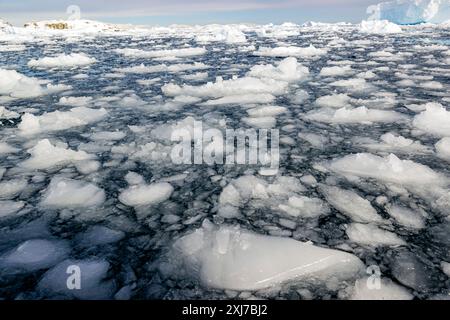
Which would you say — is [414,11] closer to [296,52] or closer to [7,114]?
[296,52]

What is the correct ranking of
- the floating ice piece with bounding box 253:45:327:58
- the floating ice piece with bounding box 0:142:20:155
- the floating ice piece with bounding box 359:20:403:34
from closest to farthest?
1. the floating ice piece with bounding box 0:142:20:155
2. the floating ice piece with bounding box 253:45:327:58
3. the floating ice piece with bounding box 359:20:403:34

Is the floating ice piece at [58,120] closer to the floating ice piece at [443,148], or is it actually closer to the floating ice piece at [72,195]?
the floating ice piece at [72,195]

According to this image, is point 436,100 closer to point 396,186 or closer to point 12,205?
point 396,186

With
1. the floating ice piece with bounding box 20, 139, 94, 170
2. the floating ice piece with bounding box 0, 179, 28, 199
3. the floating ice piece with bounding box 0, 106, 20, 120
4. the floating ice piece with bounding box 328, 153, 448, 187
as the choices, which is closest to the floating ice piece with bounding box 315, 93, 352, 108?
the floating ice piece with bounding box 328, 153, 448, 187

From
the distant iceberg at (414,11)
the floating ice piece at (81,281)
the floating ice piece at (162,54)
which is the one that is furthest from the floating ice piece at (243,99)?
the distant iceberg at (414,11)

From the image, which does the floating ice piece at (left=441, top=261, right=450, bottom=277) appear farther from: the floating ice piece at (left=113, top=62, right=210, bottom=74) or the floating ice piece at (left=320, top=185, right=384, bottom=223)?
the floating ice piece at (left=113, top=62, right=210, bottom=74)
